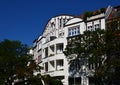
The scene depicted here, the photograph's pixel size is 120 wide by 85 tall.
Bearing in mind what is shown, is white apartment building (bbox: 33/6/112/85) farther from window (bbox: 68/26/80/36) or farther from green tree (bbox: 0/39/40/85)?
green tree (bbox: 0/39/40/85)

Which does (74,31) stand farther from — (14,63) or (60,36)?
(14,63)

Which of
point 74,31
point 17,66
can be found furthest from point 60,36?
point 17,66

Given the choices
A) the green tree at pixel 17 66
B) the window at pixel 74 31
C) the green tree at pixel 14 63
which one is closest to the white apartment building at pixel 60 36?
the window at pixel 74 31

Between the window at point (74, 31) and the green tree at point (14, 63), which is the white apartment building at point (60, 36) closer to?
the window at point (74, 31)

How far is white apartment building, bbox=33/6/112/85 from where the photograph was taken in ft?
260

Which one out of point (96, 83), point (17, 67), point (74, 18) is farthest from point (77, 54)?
point (17, 67)

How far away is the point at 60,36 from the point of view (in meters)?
88.2

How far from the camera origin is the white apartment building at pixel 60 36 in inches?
3118

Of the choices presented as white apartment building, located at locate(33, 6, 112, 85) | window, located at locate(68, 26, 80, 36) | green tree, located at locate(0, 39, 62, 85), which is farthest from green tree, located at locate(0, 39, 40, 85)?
window, located at locate(68, 26, 80, 36)

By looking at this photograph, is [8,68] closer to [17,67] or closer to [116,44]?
[17,67]

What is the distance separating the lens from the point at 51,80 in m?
78.8

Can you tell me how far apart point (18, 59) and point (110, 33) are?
2909 centimetres

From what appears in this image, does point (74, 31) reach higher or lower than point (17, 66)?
higher

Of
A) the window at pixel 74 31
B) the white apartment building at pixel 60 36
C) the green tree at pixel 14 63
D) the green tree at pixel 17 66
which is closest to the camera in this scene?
the white apartment building at pixel 60 36
